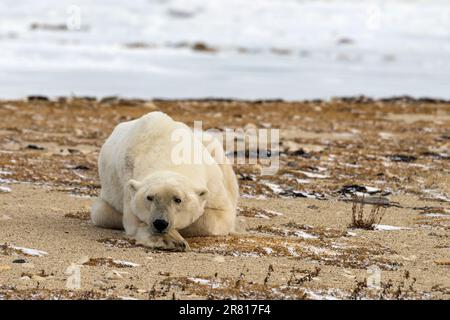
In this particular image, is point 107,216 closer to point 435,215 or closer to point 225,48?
point 435,215

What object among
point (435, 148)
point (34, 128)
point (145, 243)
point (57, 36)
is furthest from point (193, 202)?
point (57, 36)

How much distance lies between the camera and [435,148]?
1638cm

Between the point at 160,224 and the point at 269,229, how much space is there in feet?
5.94

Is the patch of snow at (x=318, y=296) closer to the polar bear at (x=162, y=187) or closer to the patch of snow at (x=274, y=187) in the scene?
the polar bear at (x=162, y=187)

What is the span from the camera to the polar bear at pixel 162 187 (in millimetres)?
7641

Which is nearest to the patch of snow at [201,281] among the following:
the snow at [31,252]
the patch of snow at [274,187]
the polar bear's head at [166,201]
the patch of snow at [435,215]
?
the polar bear's head at [166,201]

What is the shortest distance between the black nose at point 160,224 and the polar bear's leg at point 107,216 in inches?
42.1

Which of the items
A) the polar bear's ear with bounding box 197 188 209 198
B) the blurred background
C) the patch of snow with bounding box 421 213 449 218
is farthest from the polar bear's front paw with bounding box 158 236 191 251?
the blurred background

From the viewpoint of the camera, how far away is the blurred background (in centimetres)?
3048

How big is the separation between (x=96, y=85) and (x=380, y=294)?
24.6 metres

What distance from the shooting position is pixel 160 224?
7.54 meters

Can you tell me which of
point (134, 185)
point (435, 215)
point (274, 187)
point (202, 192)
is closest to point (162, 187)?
point (134, 185)

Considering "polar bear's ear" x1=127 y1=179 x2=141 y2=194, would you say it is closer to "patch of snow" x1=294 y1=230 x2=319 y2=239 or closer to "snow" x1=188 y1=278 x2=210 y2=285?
"snow" x1=188 y1=278 x2=210 y2=285

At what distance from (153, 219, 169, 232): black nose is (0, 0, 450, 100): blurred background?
63.8ft
